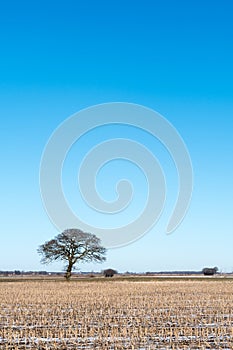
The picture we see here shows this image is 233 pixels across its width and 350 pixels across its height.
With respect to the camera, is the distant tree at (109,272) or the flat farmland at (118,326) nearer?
the flat farmland at (118,326)

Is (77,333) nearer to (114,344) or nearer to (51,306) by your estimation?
(114,344)

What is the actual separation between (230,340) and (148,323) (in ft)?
16.2

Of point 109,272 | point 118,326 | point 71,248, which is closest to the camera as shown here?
point 118,326

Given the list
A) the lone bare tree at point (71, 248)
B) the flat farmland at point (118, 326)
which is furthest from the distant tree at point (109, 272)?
the flat farmland at point (118, 326)

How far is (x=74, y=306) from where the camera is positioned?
94.5 feet

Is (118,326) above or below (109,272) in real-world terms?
below

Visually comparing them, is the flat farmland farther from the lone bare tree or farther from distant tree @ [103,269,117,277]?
distant tree @ [103,269,117,277]

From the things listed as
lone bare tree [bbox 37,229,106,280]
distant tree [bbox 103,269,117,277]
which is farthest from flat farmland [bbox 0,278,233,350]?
distant tree [bbox 103,269,117,277]

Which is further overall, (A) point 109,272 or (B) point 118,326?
(A) point 109,272

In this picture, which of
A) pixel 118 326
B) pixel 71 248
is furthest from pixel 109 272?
pixel 118 326

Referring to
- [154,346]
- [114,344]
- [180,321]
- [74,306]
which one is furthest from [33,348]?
[74,306]

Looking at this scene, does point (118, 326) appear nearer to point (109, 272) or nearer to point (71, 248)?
point (71, 248)

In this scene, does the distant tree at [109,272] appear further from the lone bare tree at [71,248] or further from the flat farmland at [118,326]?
the flat farmland at [118,326]

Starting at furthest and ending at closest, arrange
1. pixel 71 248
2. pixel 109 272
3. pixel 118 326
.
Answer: pixel 109 272 → pixel 71 248 → pixel 118 326
